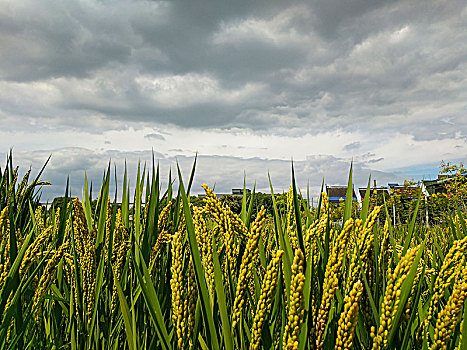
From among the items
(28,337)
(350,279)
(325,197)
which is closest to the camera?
(350,279)

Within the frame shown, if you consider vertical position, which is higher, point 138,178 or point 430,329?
point 138,178

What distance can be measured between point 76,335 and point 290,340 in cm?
101

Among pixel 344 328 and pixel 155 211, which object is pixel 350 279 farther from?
pixel 155 211

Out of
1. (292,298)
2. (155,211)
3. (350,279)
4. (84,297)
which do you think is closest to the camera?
(292,298)

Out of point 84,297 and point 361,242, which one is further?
point 84,297

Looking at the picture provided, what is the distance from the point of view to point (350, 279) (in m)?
0.85

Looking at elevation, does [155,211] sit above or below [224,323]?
above

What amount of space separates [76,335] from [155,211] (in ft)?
1.85

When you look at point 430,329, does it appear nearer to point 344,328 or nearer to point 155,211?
point 344,328

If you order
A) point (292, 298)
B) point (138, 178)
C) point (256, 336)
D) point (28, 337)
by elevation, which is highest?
point (138, 178)

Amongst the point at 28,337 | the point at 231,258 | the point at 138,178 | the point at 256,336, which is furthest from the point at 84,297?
the point at 256,336

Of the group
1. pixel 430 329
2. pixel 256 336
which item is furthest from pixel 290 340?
pixel 430 329

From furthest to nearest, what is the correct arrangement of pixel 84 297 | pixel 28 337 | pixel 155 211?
pixel 155 211 < pixel 28 337 < pixel 84 297

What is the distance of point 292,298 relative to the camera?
25.6 inches
